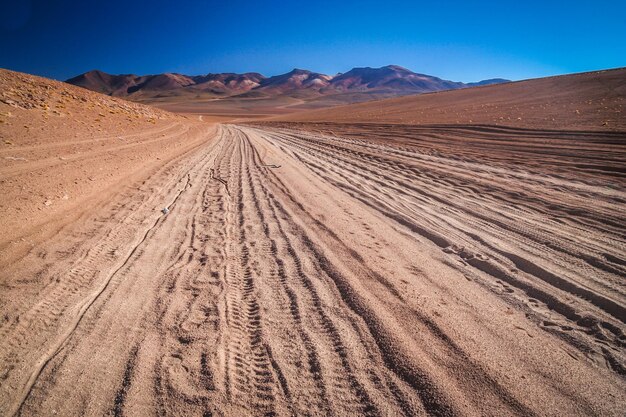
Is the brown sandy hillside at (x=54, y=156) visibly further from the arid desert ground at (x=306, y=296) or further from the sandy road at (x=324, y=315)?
the sandy road at (x=324, y=315)

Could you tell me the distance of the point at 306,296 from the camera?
3248 millimetres

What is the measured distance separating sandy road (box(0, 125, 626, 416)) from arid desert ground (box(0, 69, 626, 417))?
0.6 inches

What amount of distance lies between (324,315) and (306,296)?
0.35 metres

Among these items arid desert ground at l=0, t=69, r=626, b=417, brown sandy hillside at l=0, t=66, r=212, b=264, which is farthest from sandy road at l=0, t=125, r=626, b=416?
brown sandy hillside at l=0, t=66, r=212, b=264

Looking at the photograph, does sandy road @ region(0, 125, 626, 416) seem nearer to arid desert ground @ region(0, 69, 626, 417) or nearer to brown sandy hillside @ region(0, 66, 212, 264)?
arid desert ground @ region(0, 69, 626, 417)

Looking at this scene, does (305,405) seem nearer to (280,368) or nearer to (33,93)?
(280,368)

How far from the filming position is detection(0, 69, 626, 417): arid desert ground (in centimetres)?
216

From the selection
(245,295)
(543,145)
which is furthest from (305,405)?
(543,145)

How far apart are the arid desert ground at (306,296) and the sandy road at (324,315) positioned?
2 cm

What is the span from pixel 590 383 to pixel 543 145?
1282 cm

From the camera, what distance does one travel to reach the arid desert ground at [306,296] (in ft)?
7.08

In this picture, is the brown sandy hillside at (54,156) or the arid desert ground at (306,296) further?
the brown sandy hillside at (54,156)

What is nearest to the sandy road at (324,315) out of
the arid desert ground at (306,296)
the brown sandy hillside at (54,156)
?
the arid desert ground at (306,296)

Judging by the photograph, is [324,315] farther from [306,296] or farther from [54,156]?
[54,156]
